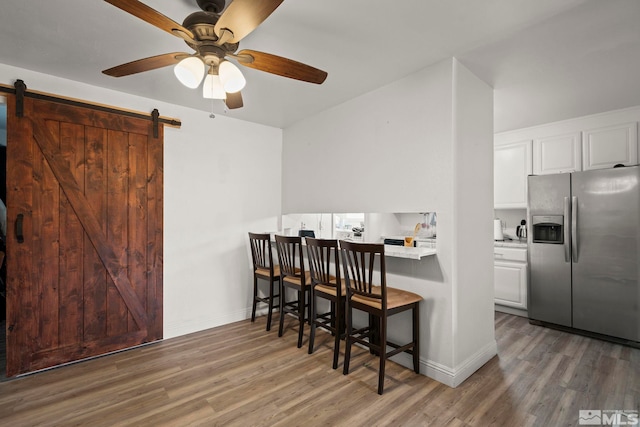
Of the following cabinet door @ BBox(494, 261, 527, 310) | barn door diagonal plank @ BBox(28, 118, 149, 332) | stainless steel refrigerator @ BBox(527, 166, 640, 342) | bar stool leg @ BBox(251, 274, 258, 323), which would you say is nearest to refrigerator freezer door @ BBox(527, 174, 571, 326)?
stainless steel refrigerator @ BBox(527, 166, 640, 342)

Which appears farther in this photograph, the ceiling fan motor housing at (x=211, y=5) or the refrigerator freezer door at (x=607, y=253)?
the refrigerator freezer door at (x=607, y=253)

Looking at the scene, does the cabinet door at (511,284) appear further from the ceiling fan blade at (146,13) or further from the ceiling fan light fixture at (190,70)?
the ceiling fan blade at (146,13)

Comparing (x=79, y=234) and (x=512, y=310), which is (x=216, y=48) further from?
(x=512, y=310)

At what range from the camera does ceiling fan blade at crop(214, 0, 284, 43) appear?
4.28 feet

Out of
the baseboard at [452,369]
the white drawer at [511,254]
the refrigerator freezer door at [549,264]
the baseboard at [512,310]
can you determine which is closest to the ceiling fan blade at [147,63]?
the baseboard at [452,369]

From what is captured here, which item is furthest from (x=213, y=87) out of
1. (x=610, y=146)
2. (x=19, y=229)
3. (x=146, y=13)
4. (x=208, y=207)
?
(x=610, y=146)

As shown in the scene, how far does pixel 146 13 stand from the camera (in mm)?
1372

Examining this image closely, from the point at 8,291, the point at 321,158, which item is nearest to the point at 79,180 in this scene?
the point at 8,291

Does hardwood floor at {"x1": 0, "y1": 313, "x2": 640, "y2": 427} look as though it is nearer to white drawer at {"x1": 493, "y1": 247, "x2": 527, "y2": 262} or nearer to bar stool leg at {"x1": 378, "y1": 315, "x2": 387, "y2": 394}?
bar stool leg at {"x1": 378, "y1": 315, "x2": 387, "y2": 394}

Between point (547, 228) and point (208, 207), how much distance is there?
13.1ft

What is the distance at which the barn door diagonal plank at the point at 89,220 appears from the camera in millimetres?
2623

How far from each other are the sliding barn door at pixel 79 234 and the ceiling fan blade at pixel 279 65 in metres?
1.91

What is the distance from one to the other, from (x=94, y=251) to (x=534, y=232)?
476cm

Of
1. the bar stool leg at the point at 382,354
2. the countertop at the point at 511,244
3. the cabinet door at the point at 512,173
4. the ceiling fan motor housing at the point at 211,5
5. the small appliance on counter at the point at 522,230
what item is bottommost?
the bar stool leg at the point at 382,354
